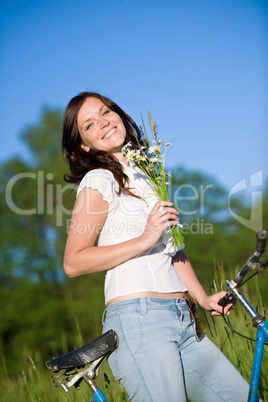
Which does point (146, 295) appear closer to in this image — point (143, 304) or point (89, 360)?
point (143, 304)

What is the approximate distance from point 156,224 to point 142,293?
31cm

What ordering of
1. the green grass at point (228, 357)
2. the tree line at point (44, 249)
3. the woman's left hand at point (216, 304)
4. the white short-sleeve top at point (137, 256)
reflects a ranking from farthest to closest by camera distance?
the tree line at point (44, 249), the green grass at point (228, 357), the woman's left hand at point (216, 304), the white short-sleeve top at point (137, 256)

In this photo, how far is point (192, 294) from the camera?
94.4 inches

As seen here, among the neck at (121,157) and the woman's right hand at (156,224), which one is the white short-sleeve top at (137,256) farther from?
the neck at (121,157)

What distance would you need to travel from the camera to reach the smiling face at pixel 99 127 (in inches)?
96.7

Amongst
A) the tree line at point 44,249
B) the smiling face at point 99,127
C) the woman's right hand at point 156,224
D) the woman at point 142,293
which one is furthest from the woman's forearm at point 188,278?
the tree line at point 44,249

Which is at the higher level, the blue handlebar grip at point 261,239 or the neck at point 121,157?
the neck at point 121,157

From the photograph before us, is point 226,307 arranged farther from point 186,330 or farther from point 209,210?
→ point 209,210

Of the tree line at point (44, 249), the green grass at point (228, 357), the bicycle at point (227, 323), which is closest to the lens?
the bicycle at point (227, 323)

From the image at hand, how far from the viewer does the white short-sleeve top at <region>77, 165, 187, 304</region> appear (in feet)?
6.61

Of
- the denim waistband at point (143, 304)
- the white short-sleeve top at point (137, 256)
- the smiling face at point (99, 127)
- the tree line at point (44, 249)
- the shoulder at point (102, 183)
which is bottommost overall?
the tree line at point (44, 249)

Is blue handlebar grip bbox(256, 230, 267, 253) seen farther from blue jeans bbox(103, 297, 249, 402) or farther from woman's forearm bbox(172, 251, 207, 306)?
woman's forearm bbox(172, 251, 207, 306)

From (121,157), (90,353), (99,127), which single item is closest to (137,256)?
(90,353)

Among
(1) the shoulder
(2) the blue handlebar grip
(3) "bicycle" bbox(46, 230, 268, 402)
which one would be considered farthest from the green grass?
(2) the blue handlebar grip
